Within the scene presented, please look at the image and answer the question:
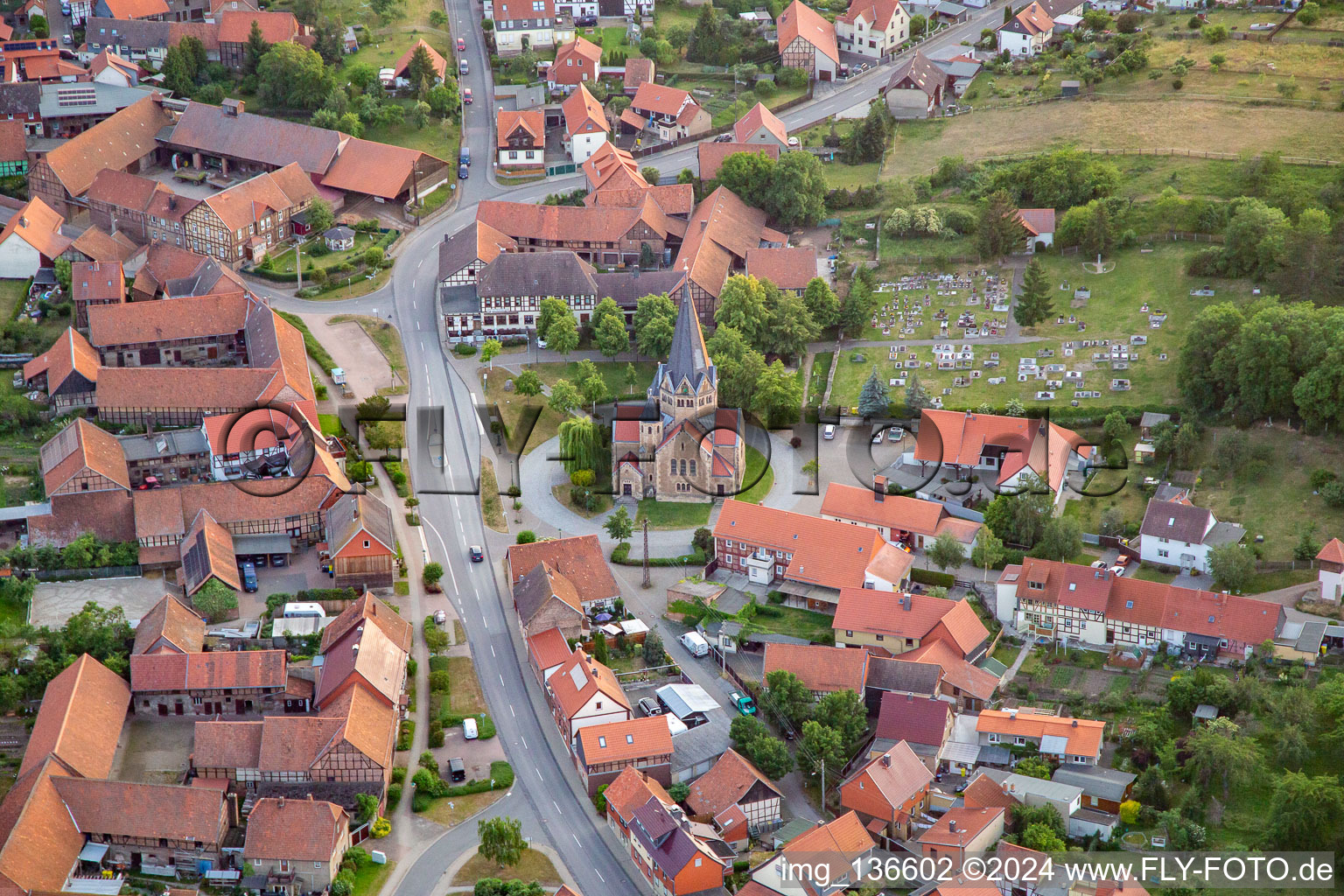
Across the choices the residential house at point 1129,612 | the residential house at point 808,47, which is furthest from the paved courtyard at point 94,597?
the residential house at point 808,47

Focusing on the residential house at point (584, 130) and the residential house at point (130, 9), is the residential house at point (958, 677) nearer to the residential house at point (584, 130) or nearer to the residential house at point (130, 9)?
the residential house at point (584, 130)

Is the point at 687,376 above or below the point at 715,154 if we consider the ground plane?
below

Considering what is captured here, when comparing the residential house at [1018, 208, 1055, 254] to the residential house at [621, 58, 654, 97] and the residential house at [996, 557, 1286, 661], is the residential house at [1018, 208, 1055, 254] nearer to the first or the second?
the residential house at [996, 557, 1286, 661]

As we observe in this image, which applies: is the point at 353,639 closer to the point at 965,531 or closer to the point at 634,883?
the point at 634,883

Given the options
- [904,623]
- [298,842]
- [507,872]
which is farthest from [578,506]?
[298,842]

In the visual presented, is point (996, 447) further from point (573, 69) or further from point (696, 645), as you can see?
Result: point (573, 69)

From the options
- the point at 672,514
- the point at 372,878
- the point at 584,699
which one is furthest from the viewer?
the point at 672,514

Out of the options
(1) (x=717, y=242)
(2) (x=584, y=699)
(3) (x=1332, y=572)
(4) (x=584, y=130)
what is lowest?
(2) (x=584, y=699)
